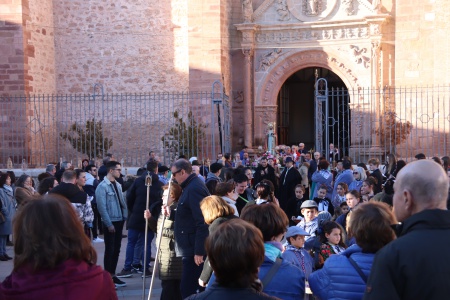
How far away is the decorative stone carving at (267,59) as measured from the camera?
854 inches

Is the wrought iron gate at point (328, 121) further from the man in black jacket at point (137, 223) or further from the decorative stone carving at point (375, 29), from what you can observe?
the man in black jacket at point (137, 223)

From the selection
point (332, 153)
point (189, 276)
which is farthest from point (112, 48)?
point (189, 276)

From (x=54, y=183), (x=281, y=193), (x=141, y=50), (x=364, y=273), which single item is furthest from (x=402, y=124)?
(x=364, y=273)

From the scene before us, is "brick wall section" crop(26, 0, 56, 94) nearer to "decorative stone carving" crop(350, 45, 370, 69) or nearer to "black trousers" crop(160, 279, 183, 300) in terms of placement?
"decorative stone carving" crop(350, 45, 370, 69)

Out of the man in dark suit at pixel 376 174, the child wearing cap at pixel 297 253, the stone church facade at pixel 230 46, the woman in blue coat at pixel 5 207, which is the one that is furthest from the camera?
the stone church facade at pixel 230 46

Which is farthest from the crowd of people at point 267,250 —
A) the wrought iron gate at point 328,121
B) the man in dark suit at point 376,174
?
the wrought iron gate at point 328,121

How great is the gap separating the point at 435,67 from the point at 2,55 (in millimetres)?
11350

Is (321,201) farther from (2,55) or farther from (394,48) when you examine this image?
(2,55)

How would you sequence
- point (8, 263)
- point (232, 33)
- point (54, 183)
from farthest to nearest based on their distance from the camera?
point (232, 33)
point (8, 263)
point (54, 183)

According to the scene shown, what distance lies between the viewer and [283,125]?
2389cm

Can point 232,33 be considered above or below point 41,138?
above

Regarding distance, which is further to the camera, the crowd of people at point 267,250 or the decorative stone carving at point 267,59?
the decorative stone carving at point 267,59

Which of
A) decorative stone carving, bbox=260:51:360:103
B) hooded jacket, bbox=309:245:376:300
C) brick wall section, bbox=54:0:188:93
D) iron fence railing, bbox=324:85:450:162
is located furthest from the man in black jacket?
brick wall section, bbox=54:0:188:93

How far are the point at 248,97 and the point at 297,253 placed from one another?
55.2 ft
